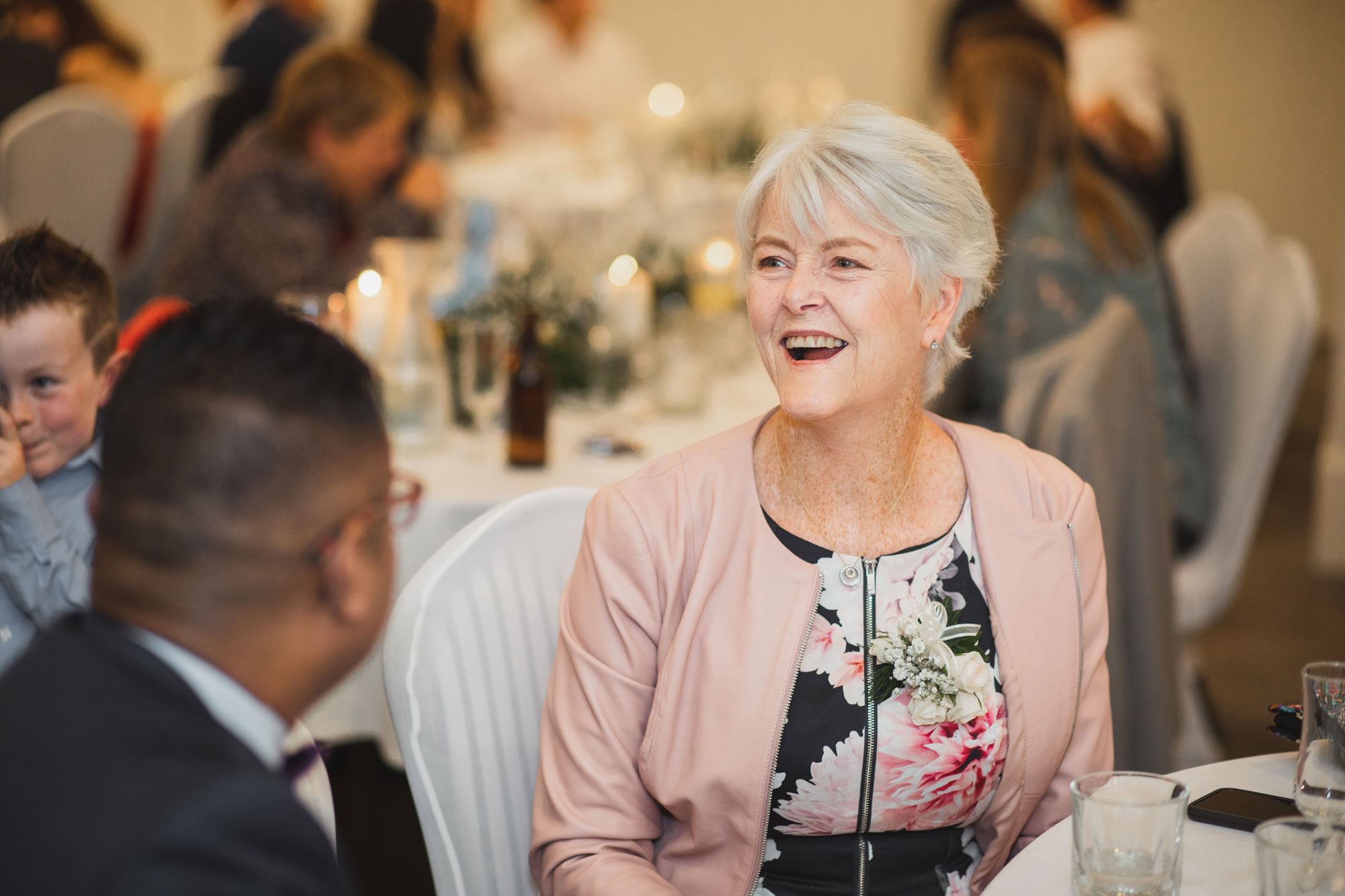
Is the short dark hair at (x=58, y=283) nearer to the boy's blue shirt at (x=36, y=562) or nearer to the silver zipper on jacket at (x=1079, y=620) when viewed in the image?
the boy's blue shirt at (x=36, y=562)

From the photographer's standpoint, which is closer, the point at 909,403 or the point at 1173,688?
the point at 909,403

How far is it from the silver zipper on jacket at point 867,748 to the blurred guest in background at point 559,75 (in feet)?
20.1

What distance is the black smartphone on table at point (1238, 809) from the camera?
133cm

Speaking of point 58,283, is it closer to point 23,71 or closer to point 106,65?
point 23,71

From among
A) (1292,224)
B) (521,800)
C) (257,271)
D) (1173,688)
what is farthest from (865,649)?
(1292,224)

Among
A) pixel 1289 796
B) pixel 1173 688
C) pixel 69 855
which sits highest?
pixel 69 855

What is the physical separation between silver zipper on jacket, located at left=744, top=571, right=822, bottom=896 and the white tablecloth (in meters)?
0.92

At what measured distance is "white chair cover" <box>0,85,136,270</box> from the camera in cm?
468

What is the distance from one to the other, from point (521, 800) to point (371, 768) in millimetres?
1680

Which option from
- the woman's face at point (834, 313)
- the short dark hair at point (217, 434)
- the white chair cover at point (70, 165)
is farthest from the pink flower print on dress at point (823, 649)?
the white chair cover at point (70, 165)

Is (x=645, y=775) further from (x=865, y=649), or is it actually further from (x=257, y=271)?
(x=257, y=271)

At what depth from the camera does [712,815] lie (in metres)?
1.48

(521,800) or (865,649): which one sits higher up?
(865,649)

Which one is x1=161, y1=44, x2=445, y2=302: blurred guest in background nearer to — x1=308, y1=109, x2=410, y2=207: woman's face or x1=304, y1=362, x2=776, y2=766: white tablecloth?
x1=308, y1=109, x2=410, y2=207: woman's face
